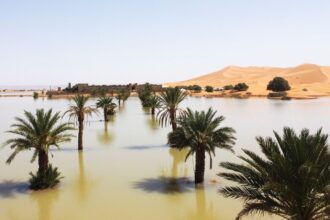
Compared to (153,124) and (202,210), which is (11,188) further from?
(153,124)

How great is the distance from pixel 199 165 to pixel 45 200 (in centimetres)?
742

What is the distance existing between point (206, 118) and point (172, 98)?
1189 centimetres

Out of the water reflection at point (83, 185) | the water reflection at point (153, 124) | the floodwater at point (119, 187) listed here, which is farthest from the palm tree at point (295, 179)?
the water reflection at point (153, 124)

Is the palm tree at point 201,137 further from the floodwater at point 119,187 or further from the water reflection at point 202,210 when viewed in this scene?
the water reflection at point 202,210

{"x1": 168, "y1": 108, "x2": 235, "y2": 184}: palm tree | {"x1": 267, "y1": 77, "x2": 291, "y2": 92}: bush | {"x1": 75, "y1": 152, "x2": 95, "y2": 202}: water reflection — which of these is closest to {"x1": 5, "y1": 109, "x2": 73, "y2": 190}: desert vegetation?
{"x1": 75, "y1": 152, "x2": 95, "y2": 202}: water reflection

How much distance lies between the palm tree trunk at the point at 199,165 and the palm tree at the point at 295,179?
27.7ft

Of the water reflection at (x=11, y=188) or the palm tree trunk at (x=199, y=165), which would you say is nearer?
the water reflection at (x=11, y=188)

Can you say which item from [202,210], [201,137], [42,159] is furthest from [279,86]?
[202,210]

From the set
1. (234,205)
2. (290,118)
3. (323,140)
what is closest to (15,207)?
(234,205)

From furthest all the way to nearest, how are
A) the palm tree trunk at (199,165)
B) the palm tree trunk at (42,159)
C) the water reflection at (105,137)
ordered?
the water reflection at (105,137) → the palm tree trunk at (199,165) → the palm tree trunk at (42,159)

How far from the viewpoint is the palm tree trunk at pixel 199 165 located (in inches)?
782

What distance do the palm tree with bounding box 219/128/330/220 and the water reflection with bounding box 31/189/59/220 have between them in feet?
27.9

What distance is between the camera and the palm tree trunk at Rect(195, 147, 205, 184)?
1988 centimetres

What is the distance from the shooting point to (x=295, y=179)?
10258 mm
